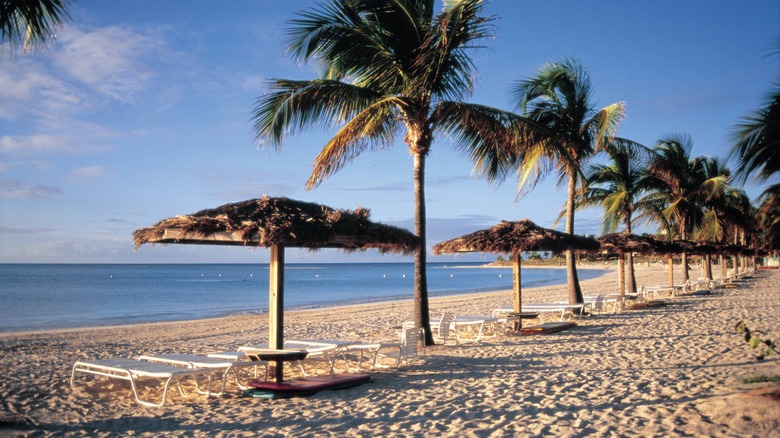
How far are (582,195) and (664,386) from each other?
13165 millimetres

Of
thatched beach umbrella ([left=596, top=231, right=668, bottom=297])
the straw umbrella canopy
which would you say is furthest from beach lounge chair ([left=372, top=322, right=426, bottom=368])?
thatched beach umbrella ([left=596, top=231, right=668, bottom=297])

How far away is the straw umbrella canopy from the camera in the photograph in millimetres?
11922

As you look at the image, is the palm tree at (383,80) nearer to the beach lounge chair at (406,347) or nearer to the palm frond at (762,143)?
the beach lounge chair at (406,347)

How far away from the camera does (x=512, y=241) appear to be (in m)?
12.0

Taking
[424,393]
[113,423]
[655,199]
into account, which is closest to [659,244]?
[655,199]

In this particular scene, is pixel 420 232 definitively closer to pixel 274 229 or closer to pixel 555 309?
pixel 274 229

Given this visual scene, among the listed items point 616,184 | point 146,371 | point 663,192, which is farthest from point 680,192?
point 146,371

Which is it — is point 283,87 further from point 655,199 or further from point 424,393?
point 655,199

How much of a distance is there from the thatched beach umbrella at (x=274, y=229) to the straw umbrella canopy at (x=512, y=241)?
4803 millimetres

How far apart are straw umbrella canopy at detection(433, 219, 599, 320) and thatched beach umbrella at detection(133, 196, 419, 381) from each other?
4.80m

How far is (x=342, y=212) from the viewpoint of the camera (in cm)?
727

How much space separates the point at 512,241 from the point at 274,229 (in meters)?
6.67

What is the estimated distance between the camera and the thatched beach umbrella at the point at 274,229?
6523 millimetres

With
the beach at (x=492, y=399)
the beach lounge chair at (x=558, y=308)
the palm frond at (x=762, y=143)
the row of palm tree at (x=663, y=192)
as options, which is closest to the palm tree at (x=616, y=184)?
the row of palm tree at (x=663, y=192)
